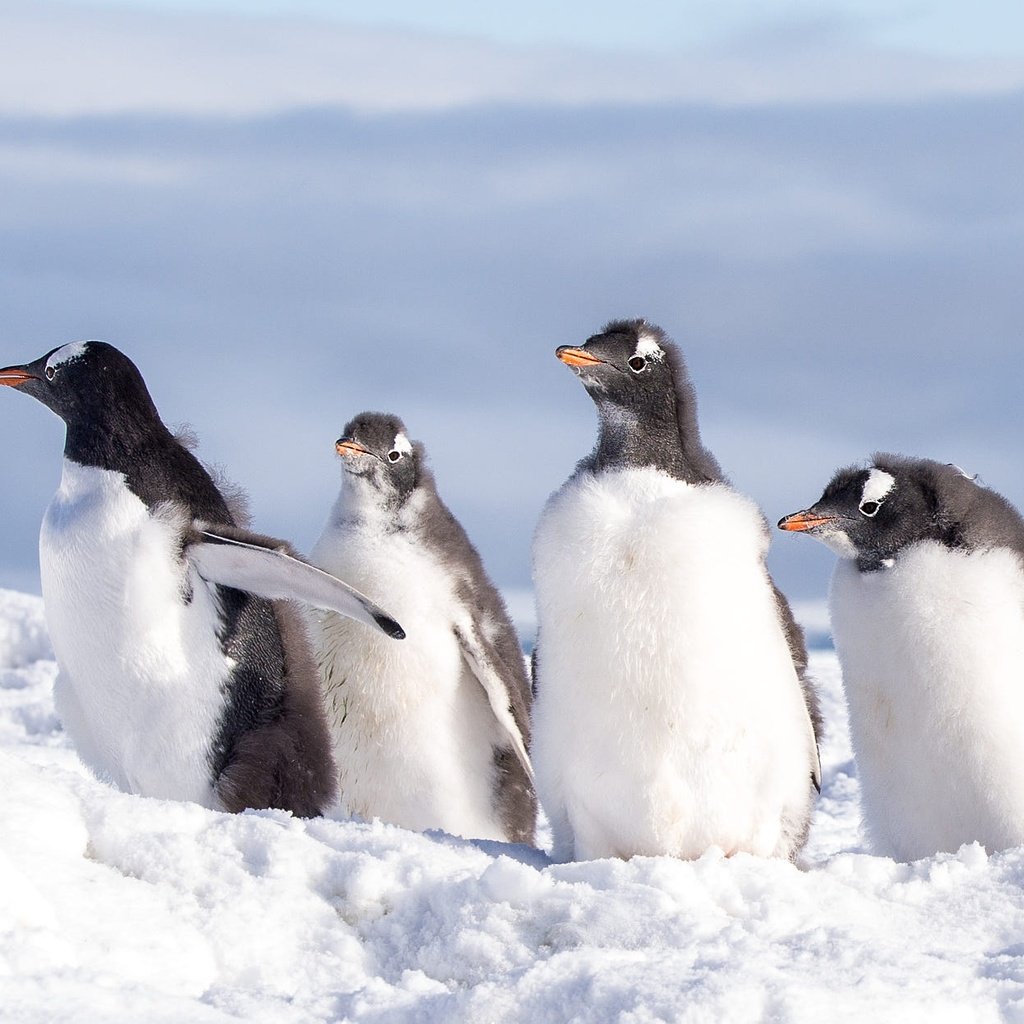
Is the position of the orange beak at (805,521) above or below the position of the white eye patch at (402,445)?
below

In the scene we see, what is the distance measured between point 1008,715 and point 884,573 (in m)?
0.52

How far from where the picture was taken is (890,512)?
15.6ft

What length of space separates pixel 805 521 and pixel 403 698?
1.41 metres

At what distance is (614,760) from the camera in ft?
12.9

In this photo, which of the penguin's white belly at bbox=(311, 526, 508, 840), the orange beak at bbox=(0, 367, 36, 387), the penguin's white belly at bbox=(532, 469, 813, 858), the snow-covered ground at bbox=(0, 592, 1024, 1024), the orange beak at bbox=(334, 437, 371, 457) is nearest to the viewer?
the snow-covered ground at bbox=(0, 592, 1024, 1024)

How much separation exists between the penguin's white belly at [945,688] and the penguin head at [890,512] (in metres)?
0.05

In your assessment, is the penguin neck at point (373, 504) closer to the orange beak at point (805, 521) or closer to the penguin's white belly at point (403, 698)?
the penguin's white belly at point (403, 698)

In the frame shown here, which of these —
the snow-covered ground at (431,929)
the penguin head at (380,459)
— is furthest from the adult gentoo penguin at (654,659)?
the penguin head at (380,459)

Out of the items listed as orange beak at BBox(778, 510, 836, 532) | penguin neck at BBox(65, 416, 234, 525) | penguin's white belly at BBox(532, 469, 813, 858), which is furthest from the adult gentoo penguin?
penguin neck at BBox(65, 416, 234, 525)

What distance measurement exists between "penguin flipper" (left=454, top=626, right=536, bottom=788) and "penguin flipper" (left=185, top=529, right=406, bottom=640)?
0.83 metres

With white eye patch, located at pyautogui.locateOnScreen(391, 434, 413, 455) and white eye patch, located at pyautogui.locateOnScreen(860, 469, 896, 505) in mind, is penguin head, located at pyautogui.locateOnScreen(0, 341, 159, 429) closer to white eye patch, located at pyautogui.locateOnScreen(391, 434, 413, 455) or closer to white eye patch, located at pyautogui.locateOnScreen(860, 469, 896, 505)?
white eye patch, located at pyautogui.locateOnScreen(391, 434, 413, 455)

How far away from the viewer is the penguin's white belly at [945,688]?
4582mm

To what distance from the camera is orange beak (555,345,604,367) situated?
407cm

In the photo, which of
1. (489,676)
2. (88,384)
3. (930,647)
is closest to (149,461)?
(88,384)
